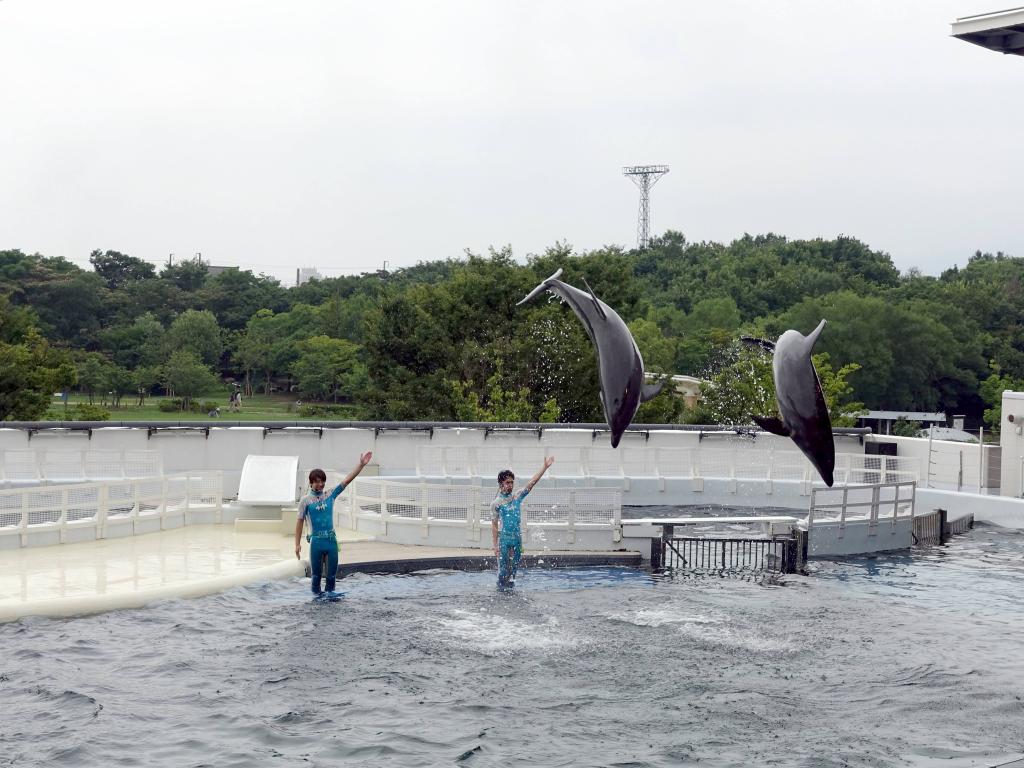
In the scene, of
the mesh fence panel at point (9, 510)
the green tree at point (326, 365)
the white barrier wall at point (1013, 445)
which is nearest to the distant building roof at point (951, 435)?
the white barrier wall at point (1013, 445)

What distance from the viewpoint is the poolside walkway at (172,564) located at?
1540 centimetres

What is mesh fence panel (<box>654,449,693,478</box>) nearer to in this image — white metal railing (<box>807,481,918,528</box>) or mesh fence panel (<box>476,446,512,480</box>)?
mesh fence panel (<box>476,446,512,480</box>)

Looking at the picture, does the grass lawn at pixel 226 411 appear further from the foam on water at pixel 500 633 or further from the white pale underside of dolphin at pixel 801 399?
the white pale underside of dolphin at pixel 801 399

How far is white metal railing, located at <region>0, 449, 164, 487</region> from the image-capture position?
2462 centimetres

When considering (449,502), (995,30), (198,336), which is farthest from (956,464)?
(198,336)

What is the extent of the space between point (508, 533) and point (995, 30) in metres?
18.5

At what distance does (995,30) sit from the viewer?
91.7 ft

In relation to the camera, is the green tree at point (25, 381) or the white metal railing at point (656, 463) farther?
the green tree at point (25, 381)

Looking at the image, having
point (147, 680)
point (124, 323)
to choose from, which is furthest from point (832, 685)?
point (124, 323)

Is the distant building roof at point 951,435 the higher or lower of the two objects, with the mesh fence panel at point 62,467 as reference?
higher

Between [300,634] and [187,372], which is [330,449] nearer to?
[300,634]

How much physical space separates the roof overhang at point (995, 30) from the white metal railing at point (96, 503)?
64.2ft

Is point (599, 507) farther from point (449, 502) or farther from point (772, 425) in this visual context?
point (772, 425)

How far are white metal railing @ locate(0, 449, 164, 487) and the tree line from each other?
16.3m
